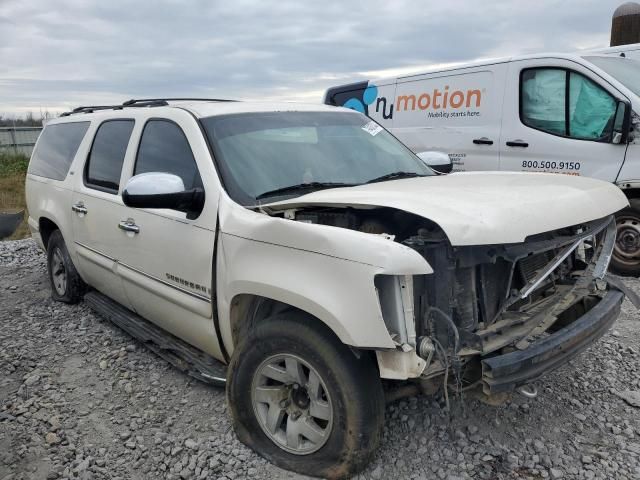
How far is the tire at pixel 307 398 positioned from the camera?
2.31 m

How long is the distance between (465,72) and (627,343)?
12.2ft

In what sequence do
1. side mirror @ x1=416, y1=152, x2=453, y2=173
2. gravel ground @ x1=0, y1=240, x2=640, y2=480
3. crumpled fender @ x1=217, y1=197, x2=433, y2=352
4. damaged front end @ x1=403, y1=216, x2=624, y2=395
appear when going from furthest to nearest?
side mirror @ x1=416, y1=152, x2=453, y2=173
gravel ground @ x1=0, y1=240, x2=640, y2=480
damaged front end @ x1=403, y1=216, x2=624, y2=395
crumpled fender @ x1=217, y1=197, x2=433, y2=352

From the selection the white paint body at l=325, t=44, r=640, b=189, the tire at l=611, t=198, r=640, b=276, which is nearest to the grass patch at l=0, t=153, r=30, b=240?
the white paint body at l=325, t=44, r=640, b=189

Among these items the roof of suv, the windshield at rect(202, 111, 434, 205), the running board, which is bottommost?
the running board

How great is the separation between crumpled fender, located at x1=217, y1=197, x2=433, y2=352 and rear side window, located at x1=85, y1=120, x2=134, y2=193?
143cm

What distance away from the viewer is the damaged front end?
2219mm

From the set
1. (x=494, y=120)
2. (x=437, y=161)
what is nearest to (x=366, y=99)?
(x=494, y=120)

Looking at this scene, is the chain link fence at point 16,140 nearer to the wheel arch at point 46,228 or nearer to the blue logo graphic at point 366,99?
the blue logo graphic at point 366,99

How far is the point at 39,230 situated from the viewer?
525 centimetres

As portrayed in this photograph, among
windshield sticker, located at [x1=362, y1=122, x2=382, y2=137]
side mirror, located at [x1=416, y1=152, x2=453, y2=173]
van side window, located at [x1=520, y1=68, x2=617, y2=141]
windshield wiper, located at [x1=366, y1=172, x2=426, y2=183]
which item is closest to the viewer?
windshield wiper, located at [x1=366, y1=172, x2=426, y2=183]

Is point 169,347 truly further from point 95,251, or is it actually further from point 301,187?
Result: point 301,187

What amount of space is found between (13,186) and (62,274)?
Answer: 471 inches

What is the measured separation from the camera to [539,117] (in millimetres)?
5898

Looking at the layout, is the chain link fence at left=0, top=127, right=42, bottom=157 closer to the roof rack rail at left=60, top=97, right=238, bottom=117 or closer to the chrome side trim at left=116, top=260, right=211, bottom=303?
the roof rack rail at left=60, top=97, right=238, bottom=117
